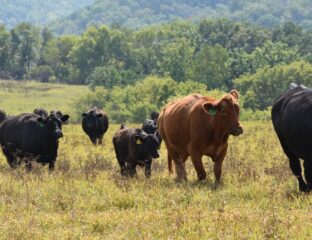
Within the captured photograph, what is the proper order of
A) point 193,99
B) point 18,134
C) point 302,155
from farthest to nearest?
point 18,134 → point 193,99 → point 302,155

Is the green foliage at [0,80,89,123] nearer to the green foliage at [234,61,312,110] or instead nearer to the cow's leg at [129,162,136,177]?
the green foliage at [234,61,312,110]

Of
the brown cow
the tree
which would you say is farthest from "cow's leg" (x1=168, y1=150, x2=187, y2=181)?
the tree

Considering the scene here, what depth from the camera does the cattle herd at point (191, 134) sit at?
10.3 meters

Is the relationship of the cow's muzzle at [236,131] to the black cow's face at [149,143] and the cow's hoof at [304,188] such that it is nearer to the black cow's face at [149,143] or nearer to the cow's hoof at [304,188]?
the cow's hoof at [304,188]

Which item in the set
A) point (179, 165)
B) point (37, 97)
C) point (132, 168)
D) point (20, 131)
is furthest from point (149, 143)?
point (37, 97)

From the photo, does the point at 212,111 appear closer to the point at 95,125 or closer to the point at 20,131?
the point at 20,131

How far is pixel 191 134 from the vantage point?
12.0 metres

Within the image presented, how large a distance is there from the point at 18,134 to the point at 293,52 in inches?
3680

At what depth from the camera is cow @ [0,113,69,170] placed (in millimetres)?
15352

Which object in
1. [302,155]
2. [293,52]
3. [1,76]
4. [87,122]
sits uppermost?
[302,155]

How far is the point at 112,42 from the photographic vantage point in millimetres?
125250

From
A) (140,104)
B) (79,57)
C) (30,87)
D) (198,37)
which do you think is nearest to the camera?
(140,104)

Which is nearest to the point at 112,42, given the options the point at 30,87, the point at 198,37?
the point at 198,37

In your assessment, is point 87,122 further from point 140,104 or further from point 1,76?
point 1,76
